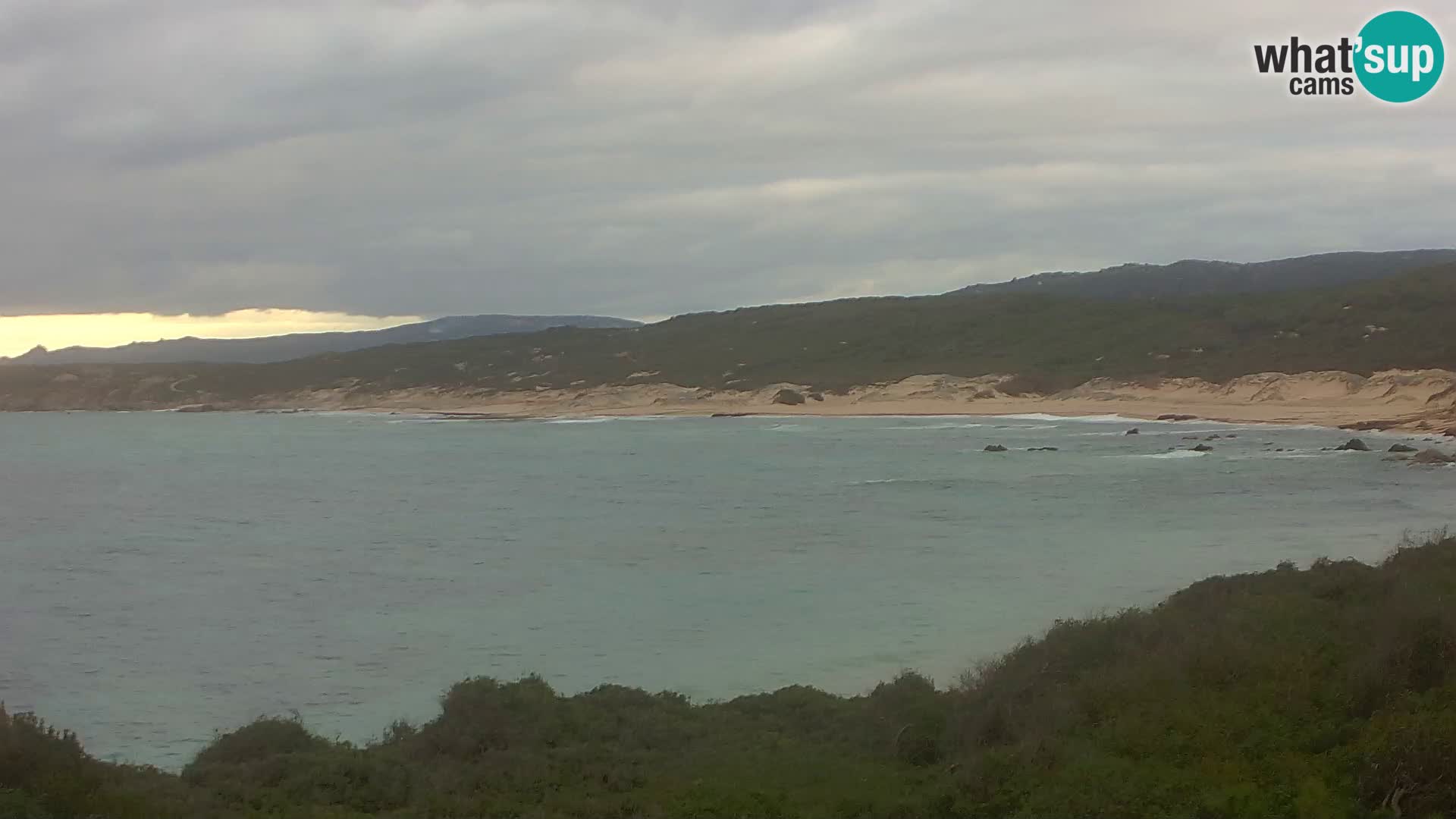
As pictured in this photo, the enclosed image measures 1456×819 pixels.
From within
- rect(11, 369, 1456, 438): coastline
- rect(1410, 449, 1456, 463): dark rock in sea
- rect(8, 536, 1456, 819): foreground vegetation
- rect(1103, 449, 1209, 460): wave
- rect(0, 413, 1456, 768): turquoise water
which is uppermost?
rect(11, 369, 1456, 438): coastline

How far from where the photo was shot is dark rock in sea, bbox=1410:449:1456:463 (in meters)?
37.8

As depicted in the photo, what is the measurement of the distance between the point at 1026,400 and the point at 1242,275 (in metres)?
98.2

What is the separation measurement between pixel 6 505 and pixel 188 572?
25.7 metres

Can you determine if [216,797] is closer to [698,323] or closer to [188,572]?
[188,572]

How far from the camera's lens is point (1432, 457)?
38.2m

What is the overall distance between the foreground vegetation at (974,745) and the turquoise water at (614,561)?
11.7 ft

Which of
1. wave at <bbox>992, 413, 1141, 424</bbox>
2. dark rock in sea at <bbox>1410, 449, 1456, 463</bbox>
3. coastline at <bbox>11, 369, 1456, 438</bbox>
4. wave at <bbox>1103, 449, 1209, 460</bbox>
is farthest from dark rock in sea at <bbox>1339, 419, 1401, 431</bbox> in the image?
Result: dark rock in sea at <bbox>1410, 449, 1456, 463</bbox>

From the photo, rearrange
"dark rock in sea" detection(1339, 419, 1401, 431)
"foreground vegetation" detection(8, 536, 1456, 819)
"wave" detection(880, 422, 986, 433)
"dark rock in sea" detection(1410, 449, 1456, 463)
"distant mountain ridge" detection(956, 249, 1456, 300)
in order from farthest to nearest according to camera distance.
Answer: "distant mountain ridge" detection(956, 249, 1456, 300) < "wave" detection(880, 422, 986, 433) < "dark rock in sea" detection(1339, 419, 1401, 431) < "dark rock in sea" detection(1410, 449, 1456, 463) < "foreground vegetation" detection(8, 536, 1456, 819)

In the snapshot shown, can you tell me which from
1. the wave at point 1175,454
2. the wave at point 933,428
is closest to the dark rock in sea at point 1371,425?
the wave at point 1175,454

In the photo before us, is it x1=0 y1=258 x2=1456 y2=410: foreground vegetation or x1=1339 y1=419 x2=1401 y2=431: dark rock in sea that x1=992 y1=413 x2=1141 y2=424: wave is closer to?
x1=0 y1=258 x2=1456 y2=410: foreground vegetation

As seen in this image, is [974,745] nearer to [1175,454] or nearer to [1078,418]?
[1175,454]

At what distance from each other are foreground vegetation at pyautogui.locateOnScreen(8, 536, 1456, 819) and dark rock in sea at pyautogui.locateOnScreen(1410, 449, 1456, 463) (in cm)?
2751

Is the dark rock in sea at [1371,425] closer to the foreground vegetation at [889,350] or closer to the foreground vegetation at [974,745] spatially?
the foreground vegetation at [889,350]

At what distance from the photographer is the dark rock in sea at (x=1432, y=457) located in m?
37.8
